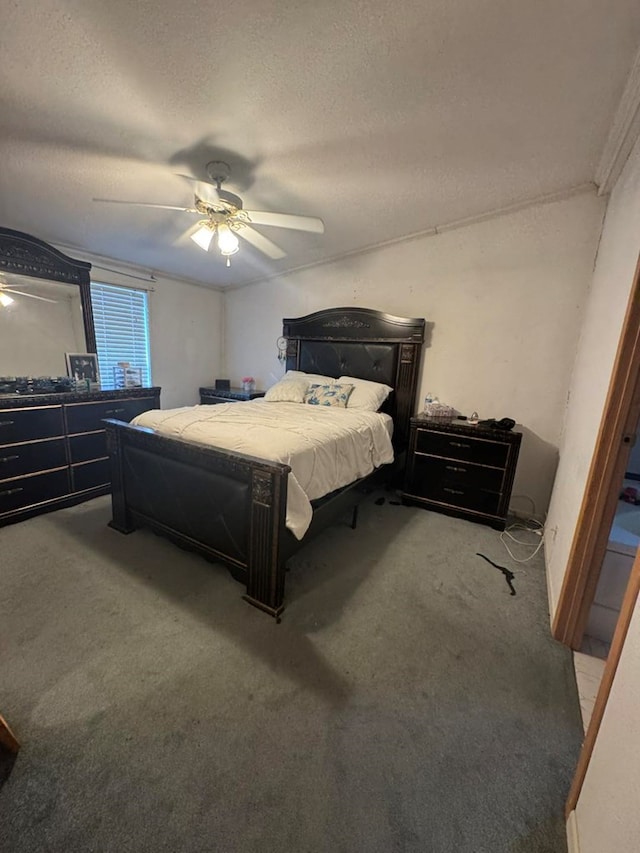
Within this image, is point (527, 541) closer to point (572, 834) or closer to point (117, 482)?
point (572, 834)

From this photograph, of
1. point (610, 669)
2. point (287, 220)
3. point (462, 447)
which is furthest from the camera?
point (462, 447)

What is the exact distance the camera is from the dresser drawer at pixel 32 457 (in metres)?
2.39

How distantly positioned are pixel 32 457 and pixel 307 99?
→ 2.93 m

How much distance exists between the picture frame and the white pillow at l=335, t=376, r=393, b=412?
2.49 meters

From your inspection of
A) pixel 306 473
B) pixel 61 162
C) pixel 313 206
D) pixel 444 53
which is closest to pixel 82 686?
pixel 306 473

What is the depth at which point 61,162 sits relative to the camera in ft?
6.38

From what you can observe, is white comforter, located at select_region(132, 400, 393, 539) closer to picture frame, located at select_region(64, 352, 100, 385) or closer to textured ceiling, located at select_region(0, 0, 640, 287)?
picture frame, located at select_region(64, 352, 100, 385)

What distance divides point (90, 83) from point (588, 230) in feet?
10.5

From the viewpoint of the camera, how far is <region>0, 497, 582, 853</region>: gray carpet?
3.11 feet

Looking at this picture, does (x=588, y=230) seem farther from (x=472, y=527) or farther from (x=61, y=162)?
(x=61, y=162)

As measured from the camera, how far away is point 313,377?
360 cm

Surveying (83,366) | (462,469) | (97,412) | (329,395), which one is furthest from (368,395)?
(83,366)

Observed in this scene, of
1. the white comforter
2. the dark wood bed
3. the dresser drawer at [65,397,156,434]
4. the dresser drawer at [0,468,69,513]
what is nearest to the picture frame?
the dresser drawer at [65,397,156,434]

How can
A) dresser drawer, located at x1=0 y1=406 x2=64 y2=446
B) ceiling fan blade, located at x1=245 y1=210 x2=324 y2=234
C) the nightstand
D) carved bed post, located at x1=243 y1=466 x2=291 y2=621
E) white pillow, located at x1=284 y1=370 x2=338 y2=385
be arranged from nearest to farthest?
carved bed post, located at x1=243 y1=466 x2=291 y2=621, ceiling fan blade, located at x1=245 y1=210 x2=324 y2=234, dresser drawer, located at x1=0 y1=406 x2=64 y2=446, white pillow, located at x1=284 y1=370 x2=338 y2=385, the nightstand
